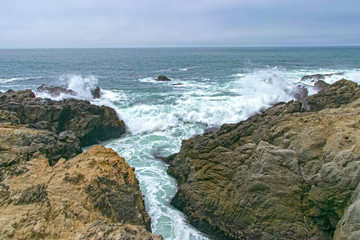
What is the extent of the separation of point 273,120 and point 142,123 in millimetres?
11741

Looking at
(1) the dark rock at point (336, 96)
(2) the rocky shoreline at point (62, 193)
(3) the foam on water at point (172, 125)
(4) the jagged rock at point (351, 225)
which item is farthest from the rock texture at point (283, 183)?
(1) the dark rock at point (336, 96)

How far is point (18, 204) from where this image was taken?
6.84 meters

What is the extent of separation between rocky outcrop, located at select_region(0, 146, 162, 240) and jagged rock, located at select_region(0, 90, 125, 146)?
303 inches

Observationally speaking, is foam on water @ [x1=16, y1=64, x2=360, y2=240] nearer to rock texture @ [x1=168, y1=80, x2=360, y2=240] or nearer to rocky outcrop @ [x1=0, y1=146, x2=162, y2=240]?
rock texture @ [x1=168, y1=80, x2=360, y2=240]

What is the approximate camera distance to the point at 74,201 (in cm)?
726

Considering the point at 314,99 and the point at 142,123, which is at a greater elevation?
the point at 314,99

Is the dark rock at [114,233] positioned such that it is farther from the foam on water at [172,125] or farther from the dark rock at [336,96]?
the dark rock at [336,96]

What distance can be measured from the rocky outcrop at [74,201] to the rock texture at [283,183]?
8.96 ft

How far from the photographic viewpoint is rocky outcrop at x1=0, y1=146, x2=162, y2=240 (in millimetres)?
6098

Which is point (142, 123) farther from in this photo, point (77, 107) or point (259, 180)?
point (259, 180)

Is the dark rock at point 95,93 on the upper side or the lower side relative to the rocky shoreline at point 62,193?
lower

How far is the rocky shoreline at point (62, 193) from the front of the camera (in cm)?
615

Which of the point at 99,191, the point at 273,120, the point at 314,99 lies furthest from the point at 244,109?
the point at 99,191

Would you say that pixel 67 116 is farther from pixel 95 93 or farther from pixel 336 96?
pixel 336 96
